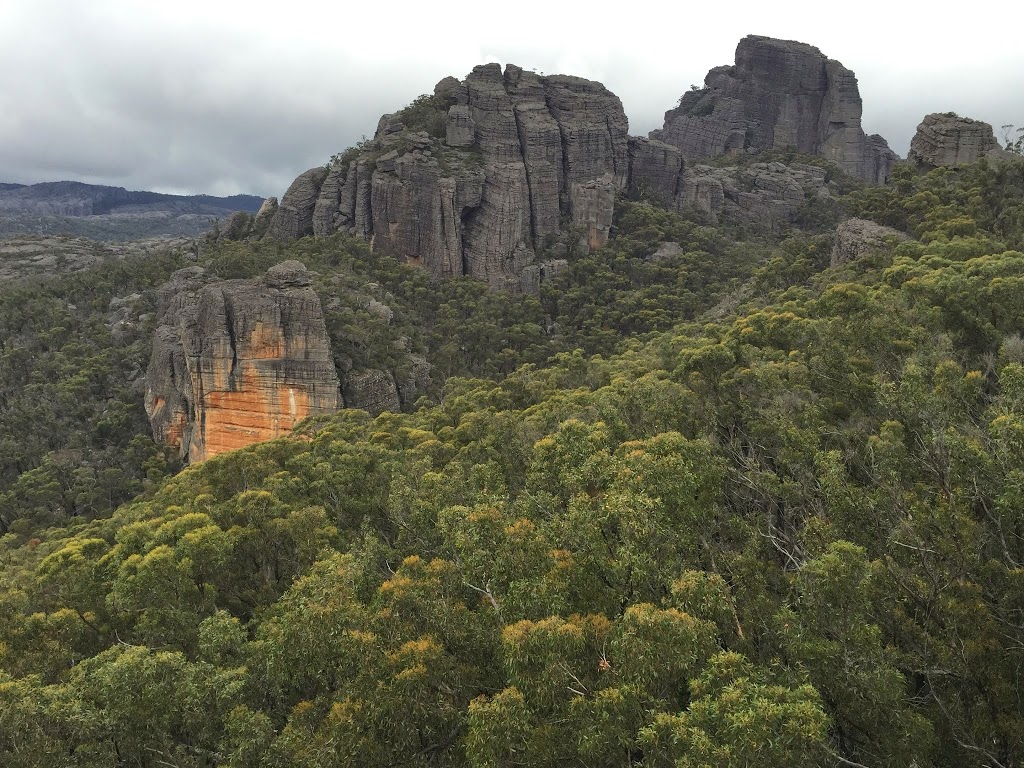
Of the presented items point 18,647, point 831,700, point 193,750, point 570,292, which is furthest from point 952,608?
point 570,292

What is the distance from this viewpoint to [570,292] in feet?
215

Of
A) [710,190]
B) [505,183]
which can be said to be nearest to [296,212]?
[505,183]

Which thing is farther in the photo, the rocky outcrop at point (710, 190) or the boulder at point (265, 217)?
the rocky outcrop at point (710, 190)

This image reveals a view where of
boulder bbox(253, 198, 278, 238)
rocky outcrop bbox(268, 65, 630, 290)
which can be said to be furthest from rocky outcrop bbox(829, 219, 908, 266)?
boulder bbox(253, 198, 278, 238)

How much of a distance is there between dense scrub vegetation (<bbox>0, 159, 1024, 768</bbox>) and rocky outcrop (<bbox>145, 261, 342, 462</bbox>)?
22.5m

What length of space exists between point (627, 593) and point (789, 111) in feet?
372

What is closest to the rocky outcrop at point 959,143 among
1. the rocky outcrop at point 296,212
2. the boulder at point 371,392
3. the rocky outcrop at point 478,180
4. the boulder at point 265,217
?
the rocky outcrop at point 478,180

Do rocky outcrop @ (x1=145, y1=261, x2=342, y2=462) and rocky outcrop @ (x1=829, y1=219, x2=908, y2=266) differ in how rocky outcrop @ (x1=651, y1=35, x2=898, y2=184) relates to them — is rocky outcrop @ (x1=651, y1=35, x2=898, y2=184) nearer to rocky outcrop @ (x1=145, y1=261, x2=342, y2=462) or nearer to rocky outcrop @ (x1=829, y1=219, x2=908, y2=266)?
rocky outcrop @ (x1=829, y1=219, x2=908, y2=266)

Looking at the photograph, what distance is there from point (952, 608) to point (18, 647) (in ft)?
60.7

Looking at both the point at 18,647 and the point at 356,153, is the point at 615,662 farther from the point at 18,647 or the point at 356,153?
the point at 356,153

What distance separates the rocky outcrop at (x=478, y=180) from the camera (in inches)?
2616

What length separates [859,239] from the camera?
41.5m

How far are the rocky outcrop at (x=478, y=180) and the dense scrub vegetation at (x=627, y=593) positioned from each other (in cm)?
4860

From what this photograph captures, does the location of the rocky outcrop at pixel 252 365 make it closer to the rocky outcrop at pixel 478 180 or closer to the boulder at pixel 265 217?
the rocky outcrop at pixel 478 180
